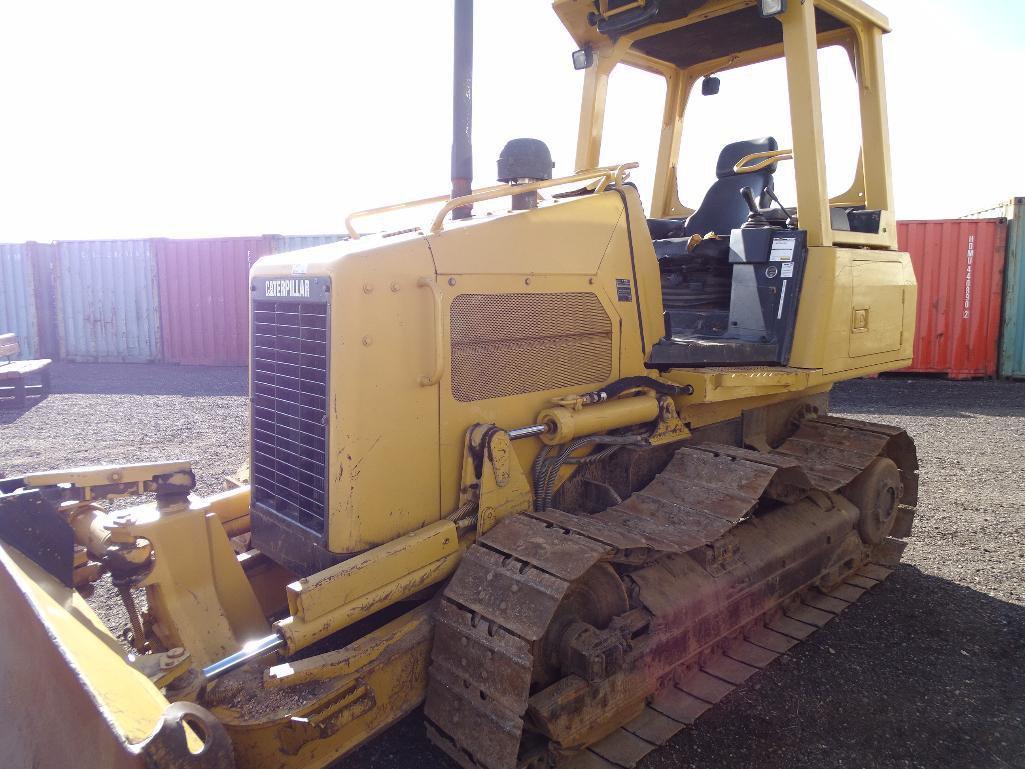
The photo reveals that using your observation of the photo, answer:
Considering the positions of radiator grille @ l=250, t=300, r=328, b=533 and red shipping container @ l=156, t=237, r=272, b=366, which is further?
red shipping container @ l=156, t=237, r=272, b=366

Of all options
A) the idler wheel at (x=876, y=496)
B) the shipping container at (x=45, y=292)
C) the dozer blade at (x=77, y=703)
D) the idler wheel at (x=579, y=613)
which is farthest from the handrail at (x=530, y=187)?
the shipping container at (x=45, y=292)

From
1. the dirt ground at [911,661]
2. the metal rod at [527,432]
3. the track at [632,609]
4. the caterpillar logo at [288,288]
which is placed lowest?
the dirt ground at [911,661]

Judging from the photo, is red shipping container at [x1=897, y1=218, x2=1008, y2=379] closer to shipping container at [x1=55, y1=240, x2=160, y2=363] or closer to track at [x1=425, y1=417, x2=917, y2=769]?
track at [x1=425, y1=417, x2=917, y2=769]

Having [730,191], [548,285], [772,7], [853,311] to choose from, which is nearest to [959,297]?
[730,191]

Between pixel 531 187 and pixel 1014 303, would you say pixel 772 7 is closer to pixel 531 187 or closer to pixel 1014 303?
pixel 531 187

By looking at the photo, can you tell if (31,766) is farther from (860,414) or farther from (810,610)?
(860,414)

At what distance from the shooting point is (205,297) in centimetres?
1582

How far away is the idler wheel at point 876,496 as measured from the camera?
179 inches

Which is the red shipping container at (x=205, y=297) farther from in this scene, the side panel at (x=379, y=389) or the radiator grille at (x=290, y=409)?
the side panel at (x=379, y=389)

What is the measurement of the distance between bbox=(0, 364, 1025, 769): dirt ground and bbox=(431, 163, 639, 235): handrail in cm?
216

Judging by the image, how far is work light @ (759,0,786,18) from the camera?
3.84 m

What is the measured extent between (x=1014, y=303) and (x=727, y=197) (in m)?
10.3

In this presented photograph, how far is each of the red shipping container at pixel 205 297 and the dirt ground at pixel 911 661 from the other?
733 cm

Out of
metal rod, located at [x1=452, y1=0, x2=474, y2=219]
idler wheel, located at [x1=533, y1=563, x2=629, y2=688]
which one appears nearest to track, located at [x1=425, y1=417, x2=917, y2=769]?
idler wheel, located at [x1=533, y1=563, x2=629, y2=688]
